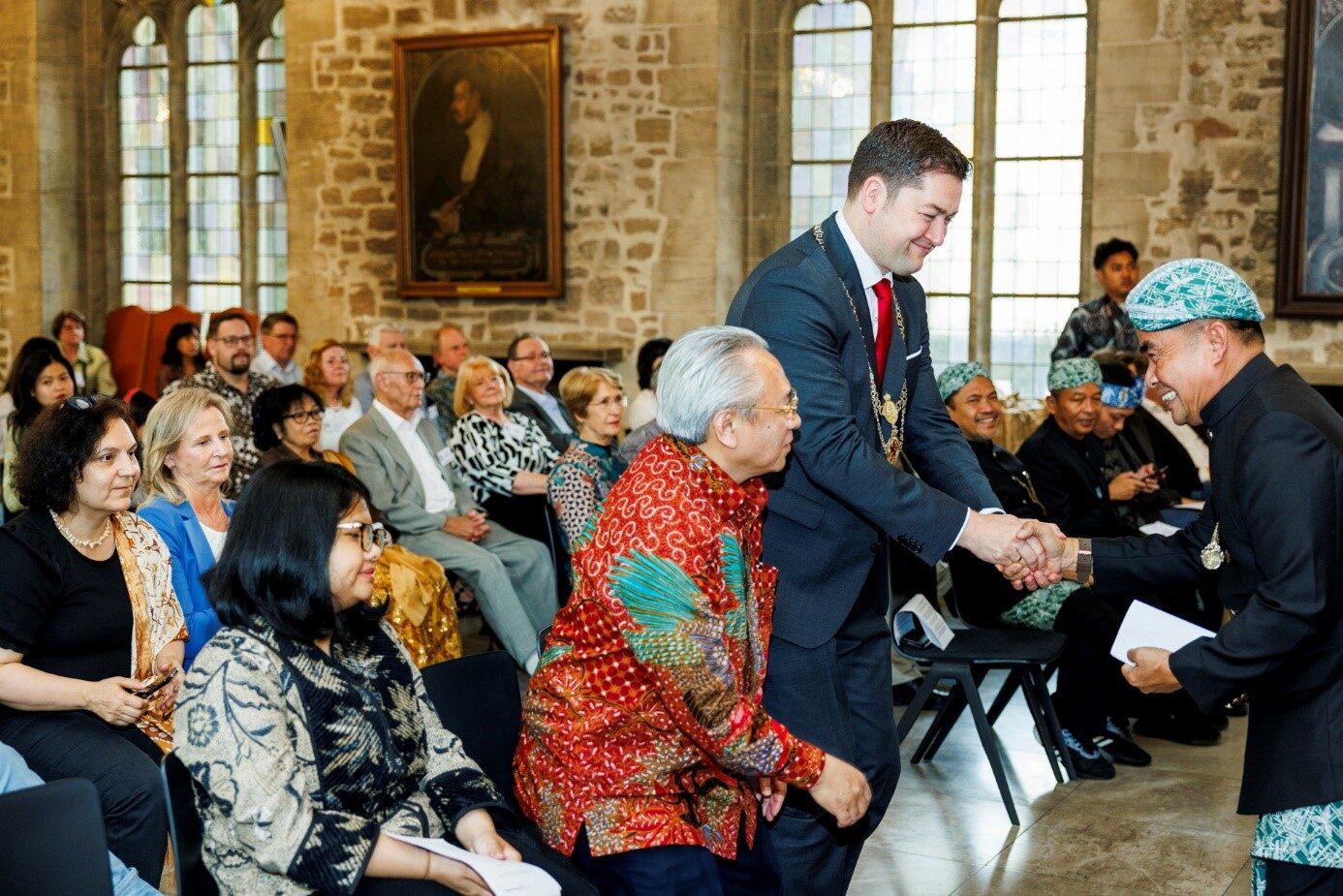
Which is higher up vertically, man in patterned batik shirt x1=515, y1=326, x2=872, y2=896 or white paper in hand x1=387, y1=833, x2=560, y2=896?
man in patterned batik shirt x1=515, y1=326, x2=872, y2=896

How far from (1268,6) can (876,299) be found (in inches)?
285

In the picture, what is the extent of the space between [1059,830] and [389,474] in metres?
3.21

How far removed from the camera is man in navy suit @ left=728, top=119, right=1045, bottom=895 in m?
2.87

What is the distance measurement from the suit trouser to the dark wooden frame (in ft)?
17.5

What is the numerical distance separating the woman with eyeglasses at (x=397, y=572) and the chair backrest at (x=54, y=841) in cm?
267

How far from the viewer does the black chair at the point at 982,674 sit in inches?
186

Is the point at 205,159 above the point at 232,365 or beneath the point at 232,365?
above

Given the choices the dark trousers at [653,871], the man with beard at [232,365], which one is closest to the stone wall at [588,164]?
the man with beard at [232,365]

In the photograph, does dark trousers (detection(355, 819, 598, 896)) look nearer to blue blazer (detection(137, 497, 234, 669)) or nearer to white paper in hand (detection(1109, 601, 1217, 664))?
white paper in hand (detection(1109, 601, 1217, 664))

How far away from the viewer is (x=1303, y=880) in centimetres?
247

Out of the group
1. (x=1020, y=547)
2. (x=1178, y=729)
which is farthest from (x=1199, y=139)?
(x=1020, y=547)

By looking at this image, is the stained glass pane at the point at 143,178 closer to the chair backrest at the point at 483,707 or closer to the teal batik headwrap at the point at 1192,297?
the chair backrest at the point at 483,707

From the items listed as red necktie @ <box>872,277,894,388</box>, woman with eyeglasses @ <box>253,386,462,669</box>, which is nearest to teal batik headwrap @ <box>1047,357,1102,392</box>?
woman with eyeglasses @ <box>253,386,462,669</box>

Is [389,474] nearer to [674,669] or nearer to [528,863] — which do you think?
[528,863]
